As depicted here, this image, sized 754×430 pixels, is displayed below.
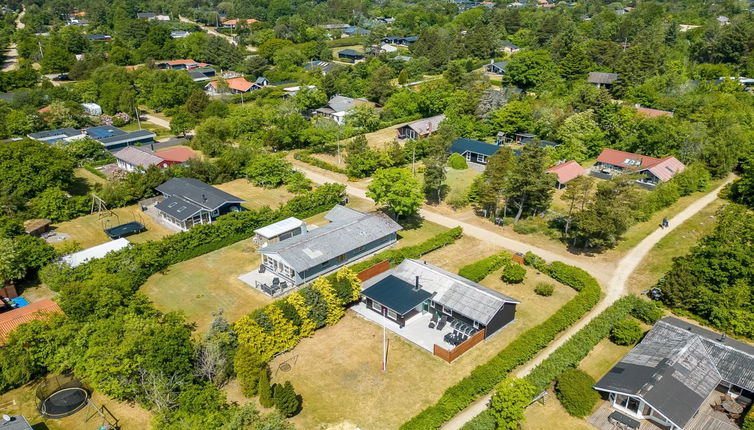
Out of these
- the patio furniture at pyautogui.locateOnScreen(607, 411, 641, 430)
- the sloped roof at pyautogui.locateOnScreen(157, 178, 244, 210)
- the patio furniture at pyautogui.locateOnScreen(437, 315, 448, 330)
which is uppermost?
the patio furniture at pyautogui.locateOnScreen(607, 411, 641, 430)

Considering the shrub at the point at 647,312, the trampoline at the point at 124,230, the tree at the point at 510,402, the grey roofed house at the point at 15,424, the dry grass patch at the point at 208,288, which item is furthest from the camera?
the trampoline at the point at 124,230

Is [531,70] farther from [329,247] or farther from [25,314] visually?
[25,314]

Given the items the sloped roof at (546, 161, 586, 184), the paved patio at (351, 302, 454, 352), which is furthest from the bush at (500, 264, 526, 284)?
the sloped roof at (546, 161, 586, 184)

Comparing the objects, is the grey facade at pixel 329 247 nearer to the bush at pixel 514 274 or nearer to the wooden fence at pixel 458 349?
the bush at pixel 514 274

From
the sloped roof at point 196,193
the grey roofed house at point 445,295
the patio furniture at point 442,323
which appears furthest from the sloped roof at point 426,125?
the patio furniture at point 442,323

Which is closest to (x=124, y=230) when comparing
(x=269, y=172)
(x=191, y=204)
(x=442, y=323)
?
(x=191, y=204)

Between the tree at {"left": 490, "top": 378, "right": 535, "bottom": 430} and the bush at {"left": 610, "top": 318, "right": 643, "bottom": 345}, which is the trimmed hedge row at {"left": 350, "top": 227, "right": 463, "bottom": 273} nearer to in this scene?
the bush at {"left": 610, "top": 318, "right": 643, "bottom": 345}
